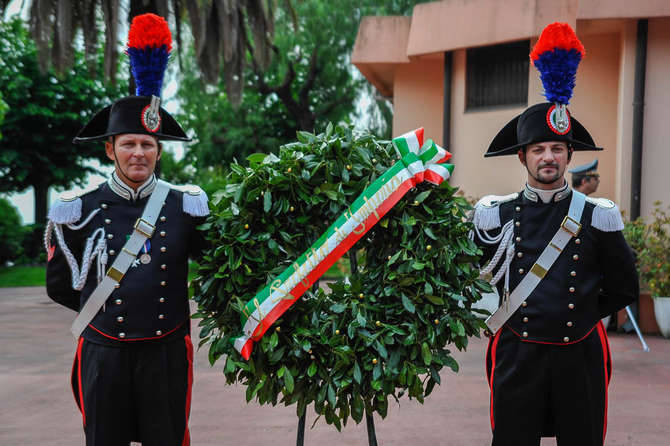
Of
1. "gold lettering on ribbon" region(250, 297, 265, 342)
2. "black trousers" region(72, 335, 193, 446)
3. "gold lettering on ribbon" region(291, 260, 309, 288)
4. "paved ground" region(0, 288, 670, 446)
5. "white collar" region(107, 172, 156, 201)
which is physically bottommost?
"paved ground" region(0, 288, 670, 446)

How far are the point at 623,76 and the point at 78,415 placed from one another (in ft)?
27.1

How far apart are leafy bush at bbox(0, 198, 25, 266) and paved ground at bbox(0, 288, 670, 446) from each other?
13.2 meters

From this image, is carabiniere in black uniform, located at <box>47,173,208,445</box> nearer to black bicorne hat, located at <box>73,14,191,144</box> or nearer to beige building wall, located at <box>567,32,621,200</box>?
black bicorne hat, located at <box>73,14,191,144</box>

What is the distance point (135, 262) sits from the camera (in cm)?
307

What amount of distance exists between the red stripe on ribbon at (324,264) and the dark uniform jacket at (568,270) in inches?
24.6

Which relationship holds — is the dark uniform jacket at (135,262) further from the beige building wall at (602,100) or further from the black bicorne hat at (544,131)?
the beige building wall at (602,100)

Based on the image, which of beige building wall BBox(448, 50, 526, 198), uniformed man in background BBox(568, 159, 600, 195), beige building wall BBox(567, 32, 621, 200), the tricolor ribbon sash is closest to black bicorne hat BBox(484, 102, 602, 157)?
the tricolor ribbon sash

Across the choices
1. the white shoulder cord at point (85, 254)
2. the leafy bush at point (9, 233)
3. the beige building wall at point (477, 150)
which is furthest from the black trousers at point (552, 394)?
the leafy bush at point (9, 233)

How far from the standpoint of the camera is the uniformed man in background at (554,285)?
3.05 meters

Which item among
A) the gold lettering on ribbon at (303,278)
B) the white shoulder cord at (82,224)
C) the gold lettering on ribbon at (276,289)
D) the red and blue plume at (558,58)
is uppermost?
A: the red and blue plume at (558,58)

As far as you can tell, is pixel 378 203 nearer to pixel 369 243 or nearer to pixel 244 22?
pixel 369 243

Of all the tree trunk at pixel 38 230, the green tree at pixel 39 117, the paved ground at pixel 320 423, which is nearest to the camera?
the paved ground at pixel 320 423

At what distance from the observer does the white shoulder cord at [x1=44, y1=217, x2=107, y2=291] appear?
9.97 ft

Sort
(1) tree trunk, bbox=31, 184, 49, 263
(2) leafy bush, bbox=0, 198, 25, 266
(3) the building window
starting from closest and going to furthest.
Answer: (3) the building window → (2) leafy bush, bbox=0, 198, 25, 266 → (1) tree trunk, bbox=31, 184, 49, 263
